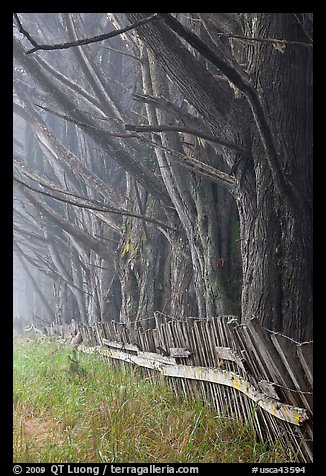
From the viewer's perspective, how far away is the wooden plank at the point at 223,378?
2.17m

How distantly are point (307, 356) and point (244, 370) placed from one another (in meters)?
0.50

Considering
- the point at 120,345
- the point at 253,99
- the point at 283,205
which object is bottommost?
the point at 120,345

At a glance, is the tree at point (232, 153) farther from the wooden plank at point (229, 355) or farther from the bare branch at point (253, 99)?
the wooden plank at point (229, 355)

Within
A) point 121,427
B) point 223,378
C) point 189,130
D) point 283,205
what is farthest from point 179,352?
point 189,130

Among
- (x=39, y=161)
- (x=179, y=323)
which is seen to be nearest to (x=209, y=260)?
(x=179, y=323)

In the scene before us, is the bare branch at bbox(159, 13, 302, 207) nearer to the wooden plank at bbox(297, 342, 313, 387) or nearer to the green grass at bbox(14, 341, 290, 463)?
the wooden plank at bbox(297, 342, 313, 387)

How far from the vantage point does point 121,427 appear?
2.67 m

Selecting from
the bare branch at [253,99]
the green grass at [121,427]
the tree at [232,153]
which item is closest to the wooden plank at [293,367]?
the green grass at [121,427]

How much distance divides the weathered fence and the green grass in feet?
0.29

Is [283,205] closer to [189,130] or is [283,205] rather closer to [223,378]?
[189,130]

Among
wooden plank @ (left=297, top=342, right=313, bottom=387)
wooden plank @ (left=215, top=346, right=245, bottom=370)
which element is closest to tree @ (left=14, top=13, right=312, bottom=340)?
wooden plank @ (left=215, top=346, right=245, bottom=370)

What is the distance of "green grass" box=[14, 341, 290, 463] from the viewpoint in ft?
7.92

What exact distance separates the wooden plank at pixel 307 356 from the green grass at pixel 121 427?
432 mm

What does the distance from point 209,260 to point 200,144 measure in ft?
2.94
